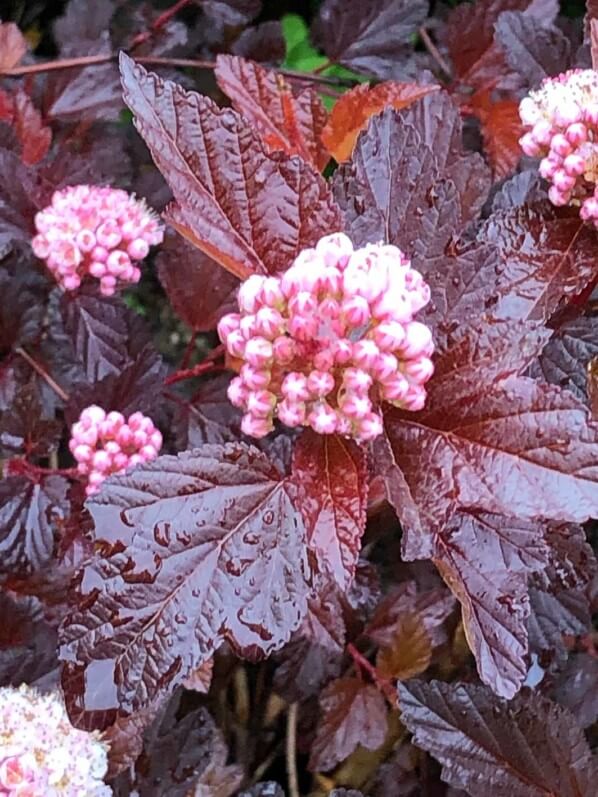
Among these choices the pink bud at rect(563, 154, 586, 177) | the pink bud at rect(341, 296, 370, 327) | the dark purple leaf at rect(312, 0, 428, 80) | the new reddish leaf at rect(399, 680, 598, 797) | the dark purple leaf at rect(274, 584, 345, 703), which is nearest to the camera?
the pink bud at rect(341, 296, 370, 327)

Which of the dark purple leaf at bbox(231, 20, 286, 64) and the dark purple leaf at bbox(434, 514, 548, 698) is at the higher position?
the dark purple leaf at bbox(231, 20, 286, 64)

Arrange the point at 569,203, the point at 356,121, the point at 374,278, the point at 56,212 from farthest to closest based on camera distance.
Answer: the point at 56,212
the point at 356,121
the point at 569,203
the point at 374,278

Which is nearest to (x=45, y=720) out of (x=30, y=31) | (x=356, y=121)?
(x=356, y=121)

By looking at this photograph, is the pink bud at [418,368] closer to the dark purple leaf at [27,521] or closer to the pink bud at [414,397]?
the pink bud at [414,397]

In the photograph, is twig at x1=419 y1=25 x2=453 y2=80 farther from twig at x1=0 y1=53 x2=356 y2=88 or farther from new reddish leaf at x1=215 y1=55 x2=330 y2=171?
new reddish leaf at x1=215 y1=55 x2=330 y2=171

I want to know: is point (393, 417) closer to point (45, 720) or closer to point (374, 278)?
point (374, 278)

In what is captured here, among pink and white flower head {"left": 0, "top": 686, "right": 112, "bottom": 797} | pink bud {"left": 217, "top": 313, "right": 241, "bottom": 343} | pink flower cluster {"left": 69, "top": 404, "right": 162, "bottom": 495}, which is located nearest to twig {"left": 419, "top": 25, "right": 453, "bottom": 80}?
pink flower cluster {"left": 69, "top": 404, "right": 162, "bottom": 495}

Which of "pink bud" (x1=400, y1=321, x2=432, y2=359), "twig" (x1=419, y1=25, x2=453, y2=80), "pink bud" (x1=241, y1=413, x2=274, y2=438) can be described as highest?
"pink bud" (x1=400, y1=321, x2=432, y2=359)
